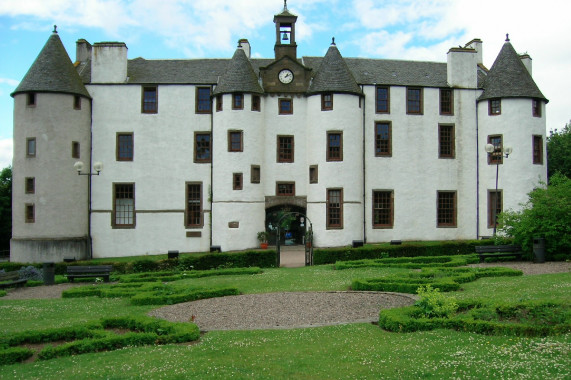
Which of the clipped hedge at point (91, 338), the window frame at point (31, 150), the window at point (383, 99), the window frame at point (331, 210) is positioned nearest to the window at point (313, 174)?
the window frame at point (331, 210)

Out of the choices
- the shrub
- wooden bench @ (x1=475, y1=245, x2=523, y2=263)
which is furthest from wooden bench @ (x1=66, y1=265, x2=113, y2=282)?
wooden bench @ (x1=475, y1=245, x2=523, y2=263)

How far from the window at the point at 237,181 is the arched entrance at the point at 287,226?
3.17 m

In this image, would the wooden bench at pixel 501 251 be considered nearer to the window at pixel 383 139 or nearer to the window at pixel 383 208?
the window at pixel 383 208

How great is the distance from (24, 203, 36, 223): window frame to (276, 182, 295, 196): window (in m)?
15.9

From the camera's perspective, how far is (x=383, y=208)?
3750 cm

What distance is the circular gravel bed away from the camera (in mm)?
13883

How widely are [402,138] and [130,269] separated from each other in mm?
20820

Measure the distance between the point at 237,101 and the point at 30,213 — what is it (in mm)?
15213

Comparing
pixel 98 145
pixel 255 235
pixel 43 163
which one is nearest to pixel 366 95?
pixel 255 235

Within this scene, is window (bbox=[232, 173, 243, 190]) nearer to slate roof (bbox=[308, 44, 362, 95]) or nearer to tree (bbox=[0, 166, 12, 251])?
slate roof (bbox=[308, 44, 362, 95])

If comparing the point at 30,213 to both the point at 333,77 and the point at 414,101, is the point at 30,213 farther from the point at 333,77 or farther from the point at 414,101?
the point at 414,101

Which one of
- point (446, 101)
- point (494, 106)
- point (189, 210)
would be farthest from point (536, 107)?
point (189, 210)

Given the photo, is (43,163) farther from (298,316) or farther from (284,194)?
(298,316)

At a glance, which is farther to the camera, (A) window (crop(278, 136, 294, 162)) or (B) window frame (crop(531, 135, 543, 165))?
(A) window (crop(278, 136, 294, 162))
